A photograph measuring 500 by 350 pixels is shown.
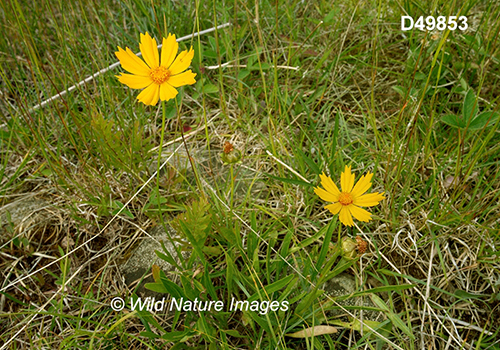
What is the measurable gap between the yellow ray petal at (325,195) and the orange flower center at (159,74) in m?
0.53

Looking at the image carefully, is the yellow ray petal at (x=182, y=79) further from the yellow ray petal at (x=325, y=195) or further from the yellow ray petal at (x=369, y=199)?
the yellow ray petal at (x=369, y=199)

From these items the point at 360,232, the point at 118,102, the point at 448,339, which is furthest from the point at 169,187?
the point at 448,339

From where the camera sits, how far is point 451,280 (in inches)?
49.5

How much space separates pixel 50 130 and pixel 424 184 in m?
1.62

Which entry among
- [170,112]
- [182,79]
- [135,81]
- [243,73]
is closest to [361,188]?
[182,79]

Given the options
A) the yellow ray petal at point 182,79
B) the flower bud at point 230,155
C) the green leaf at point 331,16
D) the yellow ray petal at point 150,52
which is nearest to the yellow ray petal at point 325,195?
the flower bud at point 230,155

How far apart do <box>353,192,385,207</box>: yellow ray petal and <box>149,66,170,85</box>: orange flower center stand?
657 millimetres

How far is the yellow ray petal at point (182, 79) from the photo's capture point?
3.12 feet

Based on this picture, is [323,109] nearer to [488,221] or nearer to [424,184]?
[424,184]

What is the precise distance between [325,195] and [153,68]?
0.61 m

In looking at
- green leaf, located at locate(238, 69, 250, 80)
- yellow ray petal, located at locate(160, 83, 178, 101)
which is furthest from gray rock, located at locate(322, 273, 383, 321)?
green leaf, located at locate(238, 69, 250, 80)

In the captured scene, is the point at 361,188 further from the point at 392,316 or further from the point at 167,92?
the point at 167,92

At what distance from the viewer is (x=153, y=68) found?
1.05m

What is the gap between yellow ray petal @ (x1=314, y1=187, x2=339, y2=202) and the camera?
107 centimetres
